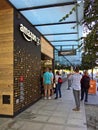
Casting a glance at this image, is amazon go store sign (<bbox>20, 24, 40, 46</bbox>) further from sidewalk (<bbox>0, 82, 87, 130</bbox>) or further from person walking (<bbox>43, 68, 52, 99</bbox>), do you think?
sidewalk (<bbox>0, 82, 87, 130</bbox>)

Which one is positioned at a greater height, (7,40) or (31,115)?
(7,40)

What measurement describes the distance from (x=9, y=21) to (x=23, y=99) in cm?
298

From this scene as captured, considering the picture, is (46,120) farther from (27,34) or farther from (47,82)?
(47,82)

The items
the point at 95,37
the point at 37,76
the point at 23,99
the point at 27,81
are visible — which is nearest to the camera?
the point at 95,37

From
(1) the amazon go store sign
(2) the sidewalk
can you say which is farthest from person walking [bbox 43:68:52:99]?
(2) the sidewalk

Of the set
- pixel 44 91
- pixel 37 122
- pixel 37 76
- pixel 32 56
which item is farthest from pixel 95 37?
pixel 44 91

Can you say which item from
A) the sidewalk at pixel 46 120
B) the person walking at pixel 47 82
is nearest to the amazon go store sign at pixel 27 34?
the person walking at pixel 47 82

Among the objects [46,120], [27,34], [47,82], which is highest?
[27,34]

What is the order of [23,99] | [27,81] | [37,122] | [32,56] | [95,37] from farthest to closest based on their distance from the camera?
[32,56]
[27,81]
[23,99]
[37,122]
[95,37]

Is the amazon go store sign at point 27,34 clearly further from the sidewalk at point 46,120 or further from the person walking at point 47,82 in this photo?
the sidewalk at point 46,120

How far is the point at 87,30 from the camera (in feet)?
10.3

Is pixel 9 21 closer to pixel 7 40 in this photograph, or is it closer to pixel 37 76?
pixel 7 40

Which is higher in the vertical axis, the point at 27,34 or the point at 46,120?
the point at 27,34

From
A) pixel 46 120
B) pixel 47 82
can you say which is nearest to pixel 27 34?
pixel 47 82
